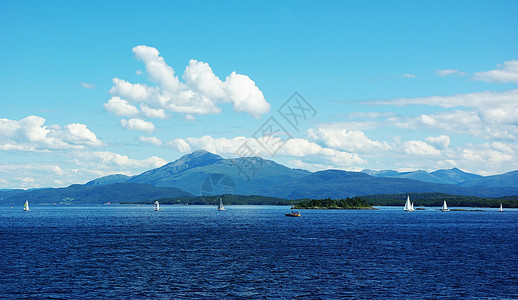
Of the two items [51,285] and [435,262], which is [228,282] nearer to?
[51,285]

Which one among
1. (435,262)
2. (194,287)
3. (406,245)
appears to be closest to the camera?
(194,287)

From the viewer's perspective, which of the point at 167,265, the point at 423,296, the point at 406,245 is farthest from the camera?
the point at 406,245

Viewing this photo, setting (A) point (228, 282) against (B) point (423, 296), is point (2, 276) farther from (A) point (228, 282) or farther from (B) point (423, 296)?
(B) point (423, 296)

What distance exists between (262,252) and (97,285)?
4040cm

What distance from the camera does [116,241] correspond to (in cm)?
11394

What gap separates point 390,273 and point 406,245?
4252 centimetres

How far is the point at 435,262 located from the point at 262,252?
31953 millimetres

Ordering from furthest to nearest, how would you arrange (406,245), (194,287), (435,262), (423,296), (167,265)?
(406,245)
(435,262)
(167,265)
(194,287)
(423,296)

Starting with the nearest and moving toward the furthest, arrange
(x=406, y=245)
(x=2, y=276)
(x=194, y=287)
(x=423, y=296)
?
(x=423, y=296) < (x=194, y=287) < (x=2, y=276) < (x=406, y=245)

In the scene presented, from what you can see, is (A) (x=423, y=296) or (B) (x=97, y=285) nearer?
(A) (x=423, y=296)

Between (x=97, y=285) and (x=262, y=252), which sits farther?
(x=262, y=252)

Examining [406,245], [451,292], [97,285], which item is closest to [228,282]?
[97,285]

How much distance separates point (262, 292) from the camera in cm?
5441

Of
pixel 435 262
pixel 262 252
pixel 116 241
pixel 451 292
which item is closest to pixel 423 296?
pixel 451 292
